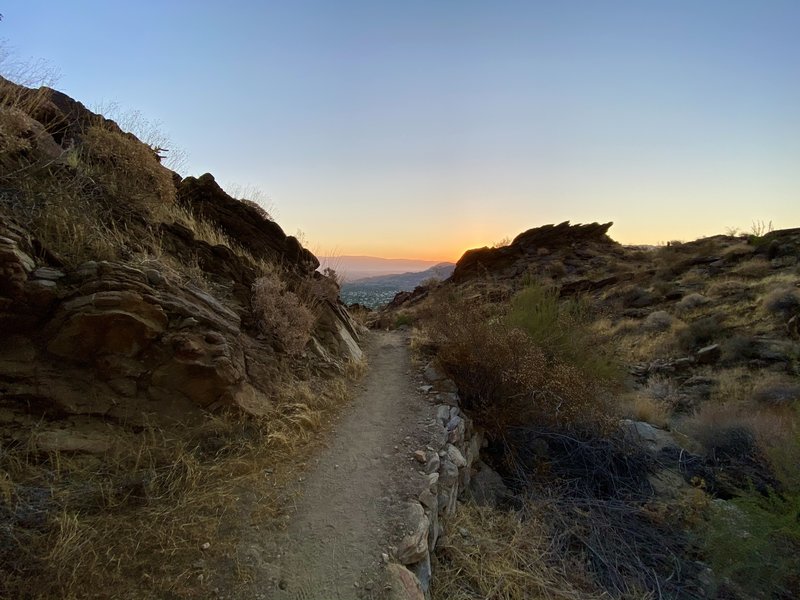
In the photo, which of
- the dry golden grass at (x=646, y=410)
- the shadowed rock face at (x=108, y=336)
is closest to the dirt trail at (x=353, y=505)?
the shadowed rock face at (x=108, y=336)

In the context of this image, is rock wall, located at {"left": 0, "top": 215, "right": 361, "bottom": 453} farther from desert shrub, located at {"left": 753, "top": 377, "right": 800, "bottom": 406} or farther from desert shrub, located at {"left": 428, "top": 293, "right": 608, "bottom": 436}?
desert shrub, located at {"left": 753, "top": 377, "right": 800, "bottom": 406}

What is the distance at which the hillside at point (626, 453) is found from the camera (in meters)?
3.76

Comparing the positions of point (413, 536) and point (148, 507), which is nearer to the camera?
point (148, 507)

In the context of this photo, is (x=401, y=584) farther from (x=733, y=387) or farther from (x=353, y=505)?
(x=733, y=387)

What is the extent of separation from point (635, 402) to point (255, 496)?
8076 mm

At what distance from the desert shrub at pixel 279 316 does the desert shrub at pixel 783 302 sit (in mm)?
13149

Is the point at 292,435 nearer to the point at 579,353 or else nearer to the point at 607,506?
the point at 607,506

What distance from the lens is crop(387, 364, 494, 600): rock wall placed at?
3.12 meters

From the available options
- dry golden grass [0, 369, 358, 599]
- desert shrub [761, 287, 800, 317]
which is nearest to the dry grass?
dry golden grass [0, 369, 358, 599]

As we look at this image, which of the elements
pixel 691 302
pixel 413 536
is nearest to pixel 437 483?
pixel 413 536

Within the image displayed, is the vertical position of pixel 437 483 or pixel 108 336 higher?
pixel 108 336

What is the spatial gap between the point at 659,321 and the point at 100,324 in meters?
15.1

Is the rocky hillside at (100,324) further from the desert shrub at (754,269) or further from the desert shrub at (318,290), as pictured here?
the desert shrub at (754,269)

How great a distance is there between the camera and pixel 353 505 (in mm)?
3643
